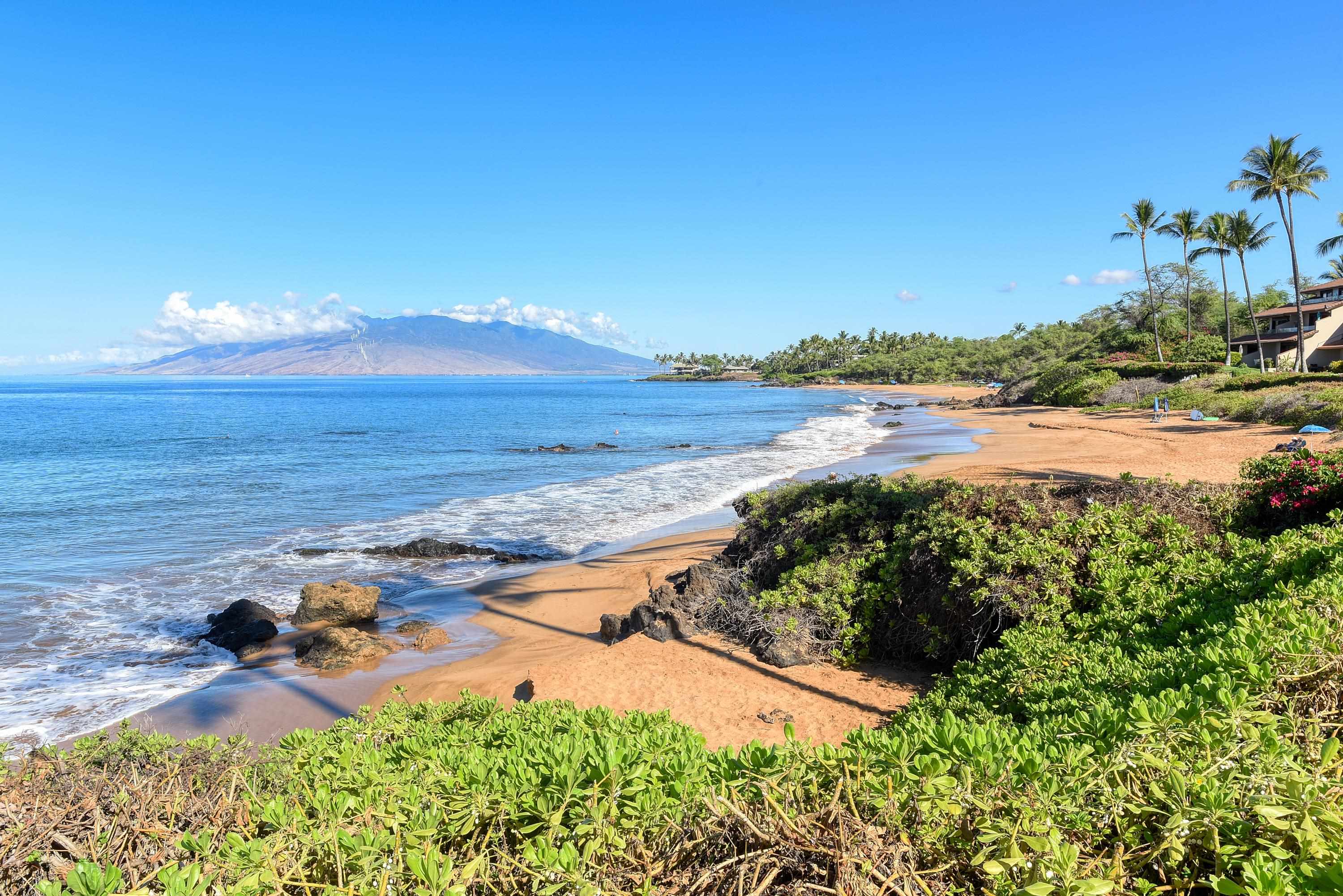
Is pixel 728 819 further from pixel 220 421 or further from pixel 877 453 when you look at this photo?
pixel 220 421

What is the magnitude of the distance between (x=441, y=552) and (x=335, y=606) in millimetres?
4348

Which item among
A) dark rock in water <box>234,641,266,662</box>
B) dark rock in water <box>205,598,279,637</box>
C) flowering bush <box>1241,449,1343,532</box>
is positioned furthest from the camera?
dark rock in water <box>205,598,279,637</box>

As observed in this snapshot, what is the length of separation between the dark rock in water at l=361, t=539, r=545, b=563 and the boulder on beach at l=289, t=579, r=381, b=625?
3.85 m

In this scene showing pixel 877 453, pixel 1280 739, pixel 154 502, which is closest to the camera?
pixel 1280 739

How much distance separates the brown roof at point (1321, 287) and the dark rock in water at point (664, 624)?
66.5m

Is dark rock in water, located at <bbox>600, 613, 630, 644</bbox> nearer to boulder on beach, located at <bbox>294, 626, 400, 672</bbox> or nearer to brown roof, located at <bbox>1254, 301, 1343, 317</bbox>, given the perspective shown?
boulder on beach, located at <bbox>294, 626, 400, 672</bbox>

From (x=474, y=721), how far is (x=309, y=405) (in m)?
94.5

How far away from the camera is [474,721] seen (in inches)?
168

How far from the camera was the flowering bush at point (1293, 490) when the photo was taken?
22.0 feet

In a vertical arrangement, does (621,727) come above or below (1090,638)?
above

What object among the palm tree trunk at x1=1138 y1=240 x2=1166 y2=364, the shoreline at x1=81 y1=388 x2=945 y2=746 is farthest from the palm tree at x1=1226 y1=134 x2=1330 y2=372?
the shoreline at x1=81 y1=388 x2=945 y2=746

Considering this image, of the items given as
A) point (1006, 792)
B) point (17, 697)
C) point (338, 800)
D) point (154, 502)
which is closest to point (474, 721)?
point (338, 800)

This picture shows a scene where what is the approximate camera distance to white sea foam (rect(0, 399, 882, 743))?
927 centimetres

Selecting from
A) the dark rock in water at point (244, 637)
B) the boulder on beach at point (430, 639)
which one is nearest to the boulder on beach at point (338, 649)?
the boulder on beach at point (430, 639)
